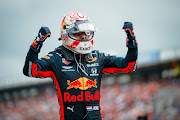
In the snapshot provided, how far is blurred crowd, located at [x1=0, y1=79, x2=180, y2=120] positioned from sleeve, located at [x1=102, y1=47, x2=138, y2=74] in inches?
174

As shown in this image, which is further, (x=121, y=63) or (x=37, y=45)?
(x=121, y=63)

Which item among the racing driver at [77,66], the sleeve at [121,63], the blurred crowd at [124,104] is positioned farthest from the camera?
the blurred crowd at [124,104]

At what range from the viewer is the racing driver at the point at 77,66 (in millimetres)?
4434

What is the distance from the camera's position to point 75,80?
4.49 meters

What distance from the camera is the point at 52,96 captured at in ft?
115

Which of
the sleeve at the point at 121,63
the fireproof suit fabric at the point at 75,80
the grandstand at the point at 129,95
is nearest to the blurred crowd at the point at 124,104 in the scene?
the grandstand at the point at 129,95

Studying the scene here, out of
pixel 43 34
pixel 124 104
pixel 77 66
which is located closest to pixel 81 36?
pixel 77 66

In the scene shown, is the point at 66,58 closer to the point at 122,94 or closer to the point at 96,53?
the point at 96,53

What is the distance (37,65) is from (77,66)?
1.83 ft

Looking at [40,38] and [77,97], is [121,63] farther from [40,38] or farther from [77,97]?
[40,38]

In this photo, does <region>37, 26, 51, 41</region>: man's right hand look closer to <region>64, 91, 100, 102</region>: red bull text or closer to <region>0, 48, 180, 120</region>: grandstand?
<region>64, 91, 100, 102</region>: red bull text

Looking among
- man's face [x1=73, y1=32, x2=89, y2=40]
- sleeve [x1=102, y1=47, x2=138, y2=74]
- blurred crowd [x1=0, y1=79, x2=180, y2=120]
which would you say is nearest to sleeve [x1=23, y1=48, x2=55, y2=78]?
man's face [x1=73, y1=32, x2=89, y2=40]

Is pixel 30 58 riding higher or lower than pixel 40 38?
lower

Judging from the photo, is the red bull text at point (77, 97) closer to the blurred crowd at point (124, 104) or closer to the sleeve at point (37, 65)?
the sleeve at point (37, 65)
